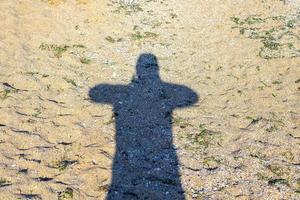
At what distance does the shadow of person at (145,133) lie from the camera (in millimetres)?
8125

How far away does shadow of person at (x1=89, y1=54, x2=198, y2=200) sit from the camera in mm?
8125

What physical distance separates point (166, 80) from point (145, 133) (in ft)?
9.73

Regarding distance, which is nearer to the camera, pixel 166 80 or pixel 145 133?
pixel 145 133

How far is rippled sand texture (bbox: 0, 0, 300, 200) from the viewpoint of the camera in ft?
27.3

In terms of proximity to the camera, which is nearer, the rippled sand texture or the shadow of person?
the shadow of person

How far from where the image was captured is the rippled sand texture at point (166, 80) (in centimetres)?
833

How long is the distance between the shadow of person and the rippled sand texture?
20 centimetres

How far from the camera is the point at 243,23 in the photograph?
1575 centimetres

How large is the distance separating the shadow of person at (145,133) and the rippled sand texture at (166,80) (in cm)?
20

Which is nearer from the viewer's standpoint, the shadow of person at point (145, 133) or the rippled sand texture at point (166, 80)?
the shadow of person at point (145, 133)

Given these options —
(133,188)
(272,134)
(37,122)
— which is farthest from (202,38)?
(133,188)

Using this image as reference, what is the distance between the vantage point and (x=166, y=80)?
12555mm

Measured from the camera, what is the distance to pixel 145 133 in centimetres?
995

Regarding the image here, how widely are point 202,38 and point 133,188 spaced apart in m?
8.06
